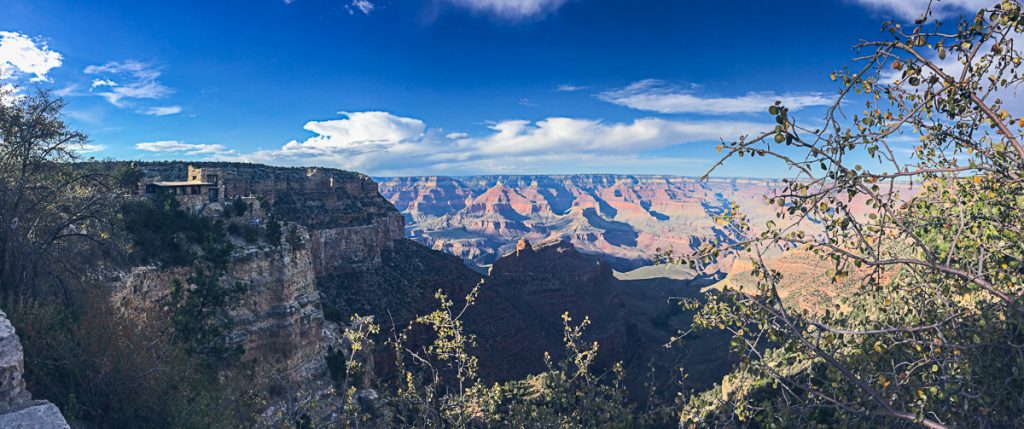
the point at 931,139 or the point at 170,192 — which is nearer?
the point at 931,139

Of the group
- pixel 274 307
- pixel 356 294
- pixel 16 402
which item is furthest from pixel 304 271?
pixel 356 294

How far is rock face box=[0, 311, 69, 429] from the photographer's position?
5.99 m

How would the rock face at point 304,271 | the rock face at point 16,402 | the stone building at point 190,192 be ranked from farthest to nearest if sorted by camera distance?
the stone building at point 190,192 → the rock face at point 304,271 → the rock face at point 16,402

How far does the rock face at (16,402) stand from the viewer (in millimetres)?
5992

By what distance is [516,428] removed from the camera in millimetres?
12703

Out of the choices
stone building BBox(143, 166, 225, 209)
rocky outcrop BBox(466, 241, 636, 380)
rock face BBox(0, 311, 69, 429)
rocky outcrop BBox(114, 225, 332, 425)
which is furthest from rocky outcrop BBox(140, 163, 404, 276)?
rock face BBox(0, 311, 69, 429)

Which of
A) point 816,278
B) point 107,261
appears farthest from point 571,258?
→ point 107,261

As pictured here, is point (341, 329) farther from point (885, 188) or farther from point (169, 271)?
point (885, 188)

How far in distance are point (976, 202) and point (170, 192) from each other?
113ft

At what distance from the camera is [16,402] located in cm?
665

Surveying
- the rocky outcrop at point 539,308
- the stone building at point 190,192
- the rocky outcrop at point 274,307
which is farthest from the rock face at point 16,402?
the rocky outcrop at point 539,308

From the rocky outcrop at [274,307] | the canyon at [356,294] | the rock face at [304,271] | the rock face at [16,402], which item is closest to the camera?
the rock face at [16,402]

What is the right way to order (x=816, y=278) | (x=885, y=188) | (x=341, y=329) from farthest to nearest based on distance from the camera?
(x=816, y=278) → (x=341, y=329) → (x=885, y=188)

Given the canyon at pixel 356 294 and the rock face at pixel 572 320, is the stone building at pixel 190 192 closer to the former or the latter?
the canyon at pixel 356 294
